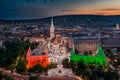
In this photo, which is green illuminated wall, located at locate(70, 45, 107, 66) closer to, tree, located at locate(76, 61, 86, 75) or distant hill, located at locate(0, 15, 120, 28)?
tree, located at locate(76, 61, 86, 75)

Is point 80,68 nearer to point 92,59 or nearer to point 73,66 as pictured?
point 73,66

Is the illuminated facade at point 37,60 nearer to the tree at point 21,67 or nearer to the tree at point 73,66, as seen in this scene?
the tree at point 21,67

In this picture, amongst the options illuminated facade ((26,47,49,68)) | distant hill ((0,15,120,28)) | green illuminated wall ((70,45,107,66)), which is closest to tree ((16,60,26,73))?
illuminated facade ((26,47,49,68))

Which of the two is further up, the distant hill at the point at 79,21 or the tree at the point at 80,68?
the distant hill at the point at 79,21

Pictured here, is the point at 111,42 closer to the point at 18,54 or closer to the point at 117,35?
the point at 117,35

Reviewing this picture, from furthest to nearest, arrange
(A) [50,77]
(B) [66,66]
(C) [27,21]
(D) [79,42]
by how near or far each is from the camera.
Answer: (C) [27,21], (D) [79,42], (B) [66,66], (A) [50,77]

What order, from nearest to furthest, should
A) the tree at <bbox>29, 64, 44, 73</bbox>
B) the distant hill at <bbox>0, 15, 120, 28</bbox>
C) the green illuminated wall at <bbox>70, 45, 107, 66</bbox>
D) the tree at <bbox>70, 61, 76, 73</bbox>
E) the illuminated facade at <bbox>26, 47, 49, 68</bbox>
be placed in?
the tree at <bbox>29, 64, 44, 73</bbox>
the tree at <bbox>70, 61, 76, 73</bbox>
the illuminated facade at <bbox>26, 47, 49, 68</bbox>
the green illuminated wall at <bbox>70, 45, 107, 66</bbox>
the distant hill at <bbox>0, 15, 120, 28</bbox>

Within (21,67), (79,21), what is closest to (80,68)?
(21,67)

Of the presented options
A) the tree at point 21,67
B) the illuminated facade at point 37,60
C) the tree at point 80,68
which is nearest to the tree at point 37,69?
the tree at point 21,67

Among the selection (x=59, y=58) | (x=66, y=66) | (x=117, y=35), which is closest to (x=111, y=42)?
(x=117, y=35)

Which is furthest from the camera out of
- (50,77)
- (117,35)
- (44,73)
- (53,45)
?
(117,35)

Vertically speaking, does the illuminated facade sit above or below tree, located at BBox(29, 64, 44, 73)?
above
